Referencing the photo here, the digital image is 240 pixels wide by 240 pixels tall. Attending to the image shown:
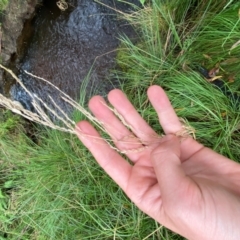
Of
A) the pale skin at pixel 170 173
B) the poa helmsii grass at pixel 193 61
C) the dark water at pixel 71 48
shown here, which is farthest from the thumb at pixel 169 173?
the dark water at pixel 71 48

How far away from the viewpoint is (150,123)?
2.07 meters

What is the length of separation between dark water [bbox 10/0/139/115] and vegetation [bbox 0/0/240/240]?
18 cm

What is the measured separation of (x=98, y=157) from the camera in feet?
5.56

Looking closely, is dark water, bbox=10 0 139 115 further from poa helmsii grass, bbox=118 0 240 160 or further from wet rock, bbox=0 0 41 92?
Result: poa helmsii grass, bbox=118 0 240 160

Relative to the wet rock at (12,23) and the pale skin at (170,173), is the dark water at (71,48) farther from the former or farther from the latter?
the pale skin at (170,173)

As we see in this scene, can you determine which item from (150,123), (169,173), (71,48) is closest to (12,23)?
(71,48)

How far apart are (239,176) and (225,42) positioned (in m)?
Result: 0.76

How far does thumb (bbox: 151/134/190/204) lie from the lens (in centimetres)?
131

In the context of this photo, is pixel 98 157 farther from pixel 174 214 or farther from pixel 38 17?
pixel 38 17

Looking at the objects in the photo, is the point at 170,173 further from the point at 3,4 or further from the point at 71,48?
the point at 3,4

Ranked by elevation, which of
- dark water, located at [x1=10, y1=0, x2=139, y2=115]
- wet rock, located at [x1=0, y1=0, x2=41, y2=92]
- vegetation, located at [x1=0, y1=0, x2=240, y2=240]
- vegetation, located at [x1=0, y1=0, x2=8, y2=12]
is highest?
vegetation, located at [x1=0, y1=0, x2=8, y2=12]

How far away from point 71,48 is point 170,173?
5.33 feet

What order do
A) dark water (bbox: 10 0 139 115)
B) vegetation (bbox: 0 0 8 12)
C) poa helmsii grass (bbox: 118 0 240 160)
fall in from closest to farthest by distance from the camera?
poa helmsii grass (bbox: 118 0 240 160) → vegetation (bbox: 0 0 8 12) → dark water (bbox: 10 0 139 115)

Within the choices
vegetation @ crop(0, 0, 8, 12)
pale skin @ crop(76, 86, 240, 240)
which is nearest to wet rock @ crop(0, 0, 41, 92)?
vegetation @ crop(0, 0, 8, 12)
